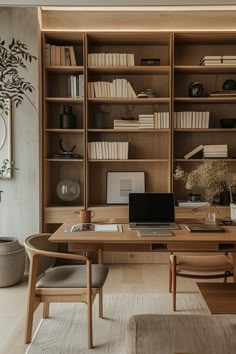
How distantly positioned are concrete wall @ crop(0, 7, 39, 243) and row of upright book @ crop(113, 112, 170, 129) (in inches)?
36.9

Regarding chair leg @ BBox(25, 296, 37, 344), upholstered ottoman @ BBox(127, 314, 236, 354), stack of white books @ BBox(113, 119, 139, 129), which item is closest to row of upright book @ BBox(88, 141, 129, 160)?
stack of white books @ BBox(113, 119, 139, 129)

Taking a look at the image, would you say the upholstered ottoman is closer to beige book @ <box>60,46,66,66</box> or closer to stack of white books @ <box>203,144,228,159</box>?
stack of white books @ <box>203,144,228,159</box>

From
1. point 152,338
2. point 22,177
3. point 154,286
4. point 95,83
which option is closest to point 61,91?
point 95,83

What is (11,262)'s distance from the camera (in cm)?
378

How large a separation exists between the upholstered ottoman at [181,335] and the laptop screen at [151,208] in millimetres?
1603

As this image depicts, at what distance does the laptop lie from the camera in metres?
3.16

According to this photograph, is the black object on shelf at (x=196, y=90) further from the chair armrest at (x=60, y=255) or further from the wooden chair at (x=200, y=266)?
the chair armrest at (x=60, y=255)

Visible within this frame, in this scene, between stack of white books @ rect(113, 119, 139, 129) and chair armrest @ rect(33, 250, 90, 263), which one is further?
stack of white books @ rect(113, 119, 139, 129)

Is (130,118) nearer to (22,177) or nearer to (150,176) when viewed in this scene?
(150,176)

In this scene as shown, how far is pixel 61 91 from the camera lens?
4.68 m

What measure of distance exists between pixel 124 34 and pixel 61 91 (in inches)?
38.2

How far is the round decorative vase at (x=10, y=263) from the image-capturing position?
3.76 metres

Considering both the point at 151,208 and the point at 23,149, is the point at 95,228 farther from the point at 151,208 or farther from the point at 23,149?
the point at 23,149

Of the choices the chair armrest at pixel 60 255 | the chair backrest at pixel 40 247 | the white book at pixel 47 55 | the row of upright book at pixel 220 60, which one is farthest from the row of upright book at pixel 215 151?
the chair armrest at pixel 60 255
